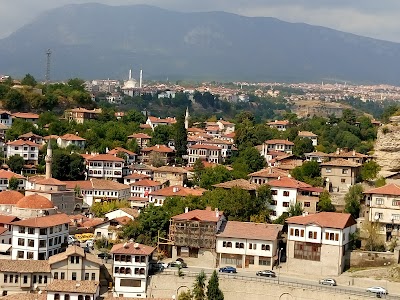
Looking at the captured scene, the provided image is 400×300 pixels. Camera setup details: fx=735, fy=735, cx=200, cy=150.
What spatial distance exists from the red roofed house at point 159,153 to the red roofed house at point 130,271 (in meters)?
25.6

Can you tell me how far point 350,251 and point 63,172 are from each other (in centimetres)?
2506

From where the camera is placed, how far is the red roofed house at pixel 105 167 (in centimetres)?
5838

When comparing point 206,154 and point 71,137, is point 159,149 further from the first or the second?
point 71,137

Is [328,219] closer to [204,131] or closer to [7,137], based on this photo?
[7,137]

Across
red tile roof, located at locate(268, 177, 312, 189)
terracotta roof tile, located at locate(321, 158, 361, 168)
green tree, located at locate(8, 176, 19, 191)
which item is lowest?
green tree, located at locate(8, 176, 19, 191)

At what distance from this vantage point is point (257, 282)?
120 feet

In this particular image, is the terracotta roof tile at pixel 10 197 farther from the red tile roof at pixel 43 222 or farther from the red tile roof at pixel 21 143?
the red tile roof at pixel 21 143

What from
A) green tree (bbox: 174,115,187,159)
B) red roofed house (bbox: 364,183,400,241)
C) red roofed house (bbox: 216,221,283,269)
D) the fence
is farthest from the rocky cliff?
green tree (bbox: 174,115,187,159)

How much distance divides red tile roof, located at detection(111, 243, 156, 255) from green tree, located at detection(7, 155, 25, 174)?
72.2 ft

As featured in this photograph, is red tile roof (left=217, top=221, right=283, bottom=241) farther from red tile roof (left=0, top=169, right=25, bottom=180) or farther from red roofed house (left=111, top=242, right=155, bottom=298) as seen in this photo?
red tile roof (left=0, top=169, right=25, bottom=180)

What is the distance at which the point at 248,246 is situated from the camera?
39.8 meters

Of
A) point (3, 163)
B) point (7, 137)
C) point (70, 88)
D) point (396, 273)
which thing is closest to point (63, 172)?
point (3, 163)

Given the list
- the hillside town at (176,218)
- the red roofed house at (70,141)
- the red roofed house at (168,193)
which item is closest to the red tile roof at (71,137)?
the red roofed house at (70,141)

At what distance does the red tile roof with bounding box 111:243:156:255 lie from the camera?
38.0m
